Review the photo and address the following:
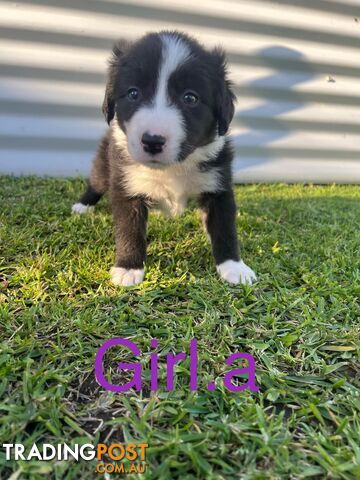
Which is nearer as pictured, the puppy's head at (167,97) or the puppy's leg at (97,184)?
the puppy's head at (167,97)

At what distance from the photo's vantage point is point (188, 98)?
1996 millimetres

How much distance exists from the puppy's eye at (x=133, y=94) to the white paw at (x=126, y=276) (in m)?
0.83

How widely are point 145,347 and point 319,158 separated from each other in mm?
4081

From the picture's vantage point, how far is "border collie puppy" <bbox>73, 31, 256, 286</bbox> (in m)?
1.91

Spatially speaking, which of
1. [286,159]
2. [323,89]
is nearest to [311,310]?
[286,159]

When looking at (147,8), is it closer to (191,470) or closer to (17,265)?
(17,265)

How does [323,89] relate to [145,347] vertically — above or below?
above

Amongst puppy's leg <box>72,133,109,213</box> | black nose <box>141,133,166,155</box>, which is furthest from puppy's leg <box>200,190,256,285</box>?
puppy's leg <box>72,133,109,213</box>

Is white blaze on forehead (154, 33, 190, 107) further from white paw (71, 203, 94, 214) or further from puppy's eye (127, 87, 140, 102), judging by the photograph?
white paw (71, 203, 94, 214)

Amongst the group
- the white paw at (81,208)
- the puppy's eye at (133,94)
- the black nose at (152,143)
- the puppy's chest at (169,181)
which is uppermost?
the puppy's eye at (133,94)

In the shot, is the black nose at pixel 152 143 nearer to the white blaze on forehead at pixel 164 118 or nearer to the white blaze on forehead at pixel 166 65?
the white blaze on forehead at pixel 164 118

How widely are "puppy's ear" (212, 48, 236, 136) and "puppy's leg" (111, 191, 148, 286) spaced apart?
0.60 metres

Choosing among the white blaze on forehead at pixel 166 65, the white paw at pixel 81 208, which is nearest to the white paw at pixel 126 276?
the white blaze on forehead at pixel 166 65

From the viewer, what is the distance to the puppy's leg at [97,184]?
10.00 ft
